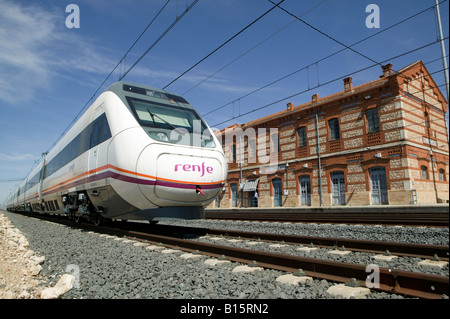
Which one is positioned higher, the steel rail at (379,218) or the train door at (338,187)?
the train door at (338,187)

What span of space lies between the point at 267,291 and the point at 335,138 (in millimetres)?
21287

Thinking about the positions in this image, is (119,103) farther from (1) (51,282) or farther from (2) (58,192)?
(2) (58,192)

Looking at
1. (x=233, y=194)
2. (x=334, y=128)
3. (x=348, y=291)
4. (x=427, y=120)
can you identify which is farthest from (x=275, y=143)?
(x=348, y=291)

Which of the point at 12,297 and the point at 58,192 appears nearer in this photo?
the point at 12,297

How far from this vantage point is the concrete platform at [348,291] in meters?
2.79

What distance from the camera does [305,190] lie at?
939 inches

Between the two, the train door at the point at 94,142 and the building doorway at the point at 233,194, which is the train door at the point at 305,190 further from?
the train door at the point at 94,142

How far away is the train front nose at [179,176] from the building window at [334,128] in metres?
18.1

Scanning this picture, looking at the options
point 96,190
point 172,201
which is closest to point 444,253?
point 172,201

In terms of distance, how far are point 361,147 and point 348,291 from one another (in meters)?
19.9

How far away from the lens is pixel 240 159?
1171 inches

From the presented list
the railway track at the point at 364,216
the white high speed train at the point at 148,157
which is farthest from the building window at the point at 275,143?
the white high speed train at the point at 148,157

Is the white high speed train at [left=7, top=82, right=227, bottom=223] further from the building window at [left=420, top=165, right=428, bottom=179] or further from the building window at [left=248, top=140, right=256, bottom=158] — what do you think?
the building window at [left=248, top=140, right=256, bottom=158]
